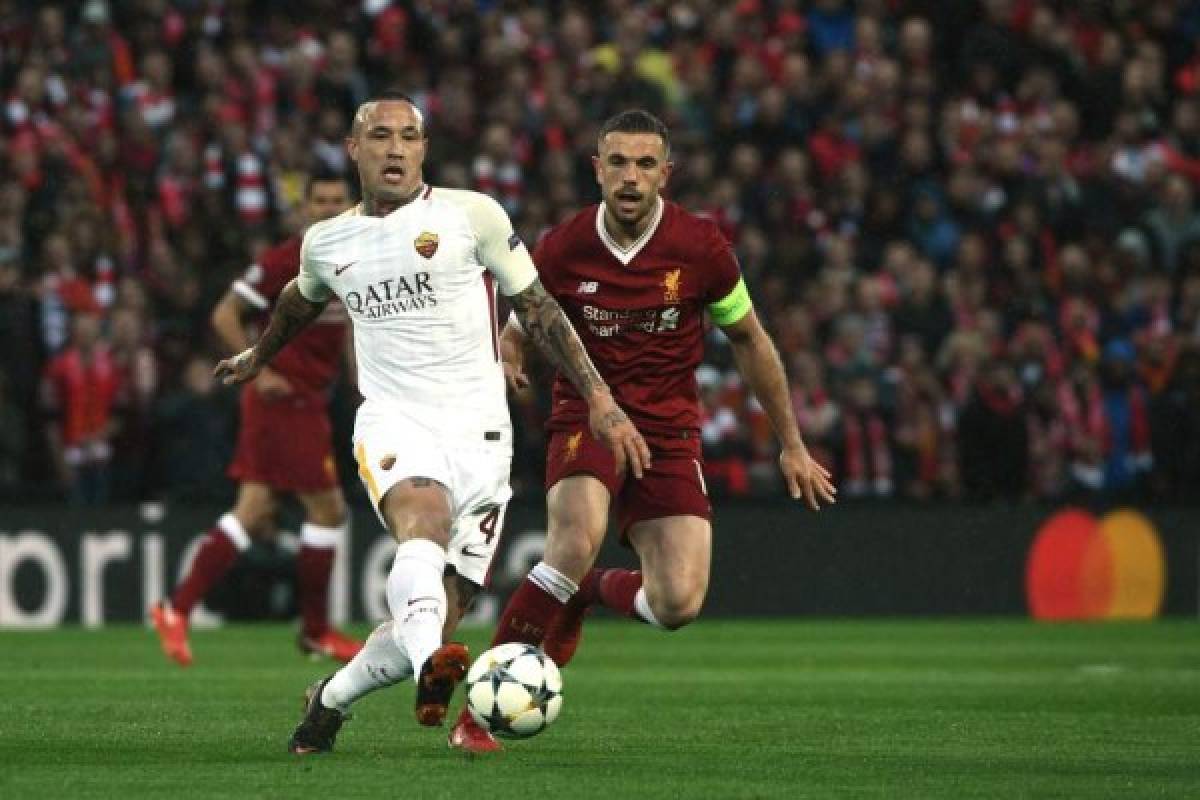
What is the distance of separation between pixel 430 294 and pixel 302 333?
182 inches

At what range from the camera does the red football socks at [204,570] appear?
12.7 meters

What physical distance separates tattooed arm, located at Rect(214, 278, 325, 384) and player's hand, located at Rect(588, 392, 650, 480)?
42.9 inches

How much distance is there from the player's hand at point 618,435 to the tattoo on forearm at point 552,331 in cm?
19

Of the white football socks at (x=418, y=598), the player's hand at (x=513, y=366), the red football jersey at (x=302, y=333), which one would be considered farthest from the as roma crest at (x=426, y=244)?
the red football jersey at (x=302, y=333)

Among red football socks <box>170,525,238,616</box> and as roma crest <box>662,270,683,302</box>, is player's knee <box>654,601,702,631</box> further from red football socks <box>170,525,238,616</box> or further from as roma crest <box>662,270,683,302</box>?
red football socks <box>170,525,238,616</box>

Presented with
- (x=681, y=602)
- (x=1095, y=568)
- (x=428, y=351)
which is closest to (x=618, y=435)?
(x=428, y=351)

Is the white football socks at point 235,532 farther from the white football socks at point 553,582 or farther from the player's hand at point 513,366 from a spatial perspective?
the white football socks at point 553,582

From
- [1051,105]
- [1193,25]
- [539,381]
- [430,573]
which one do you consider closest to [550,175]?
[539,381]

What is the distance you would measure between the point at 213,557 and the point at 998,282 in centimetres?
871

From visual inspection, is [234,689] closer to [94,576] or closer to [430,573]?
[430,573]

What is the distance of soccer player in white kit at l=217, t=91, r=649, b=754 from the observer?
300 inches

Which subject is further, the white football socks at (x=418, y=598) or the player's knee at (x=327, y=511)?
the player's knee at (x=327, y=511)

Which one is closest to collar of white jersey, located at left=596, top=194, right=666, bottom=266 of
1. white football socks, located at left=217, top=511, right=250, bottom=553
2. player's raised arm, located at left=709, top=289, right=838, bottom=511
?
player's raised arm, located at left=709, top=289, right=838, bottom=511

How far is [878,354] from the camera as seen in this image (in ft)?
59.7
